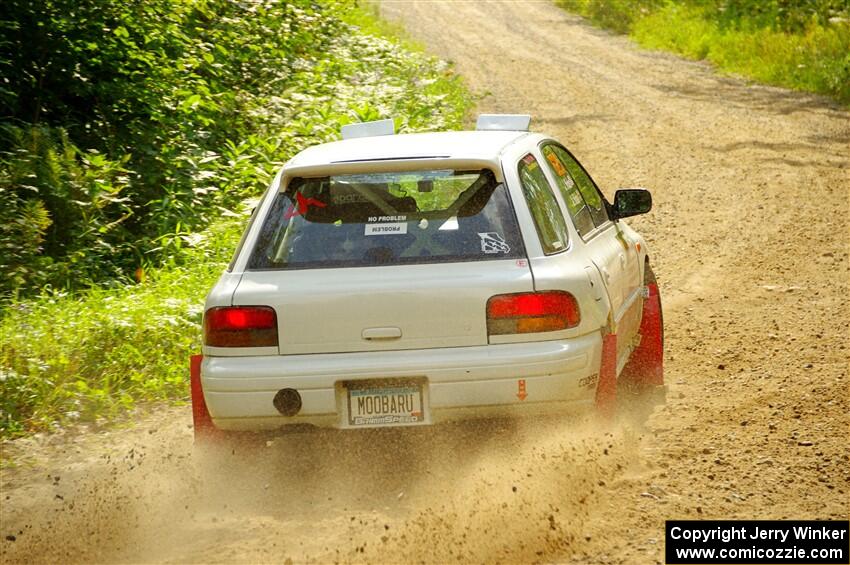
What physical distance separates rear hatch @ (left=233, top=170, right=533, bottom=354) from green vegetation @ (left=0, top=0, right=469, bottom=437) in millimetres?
2418

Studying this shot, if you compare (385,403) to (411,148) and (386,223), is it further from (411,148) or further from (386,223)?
(411,148)

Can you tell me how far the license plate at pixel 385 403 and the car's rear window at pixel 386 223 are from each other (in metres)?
0.54

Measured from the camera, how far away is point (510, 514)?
16.6ft

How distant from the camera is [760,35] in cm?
2462

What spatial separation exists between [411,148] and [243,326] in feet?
3.83

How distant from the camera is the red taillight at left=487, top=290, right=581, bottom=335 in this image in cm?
529

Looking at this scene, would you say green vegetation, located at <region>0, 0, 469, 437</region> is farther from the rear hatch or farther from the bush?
the rear hatch

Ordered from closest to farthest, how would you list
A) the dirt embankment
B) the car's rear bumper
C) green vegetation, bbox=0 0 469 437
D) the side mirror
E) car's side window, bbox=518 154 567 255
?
the dirt embankment, the car's rear bumper, car's side window, bbox=518 154 567 255, the side mirror, green vegetation, bbox=0 0 469 437

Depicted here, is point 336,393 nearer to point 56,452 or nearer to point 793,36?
point 56,452

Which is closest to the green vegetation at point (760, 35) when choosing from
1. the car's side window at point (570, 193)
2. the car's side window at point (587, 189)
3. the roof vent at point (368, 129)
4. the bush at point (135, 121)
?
the bush at point (135, 121)

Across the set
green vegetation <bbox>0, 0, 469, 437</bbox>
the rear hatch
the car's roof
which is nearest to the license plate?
the rear hatch

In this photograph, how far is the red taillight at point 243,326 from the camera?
212 inches

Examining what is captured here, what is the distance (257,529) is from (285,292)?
1006 millimetres

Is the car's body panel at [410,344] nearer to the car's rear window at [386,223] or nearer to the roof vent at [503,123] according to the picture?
the car's rear window at [386,223]
